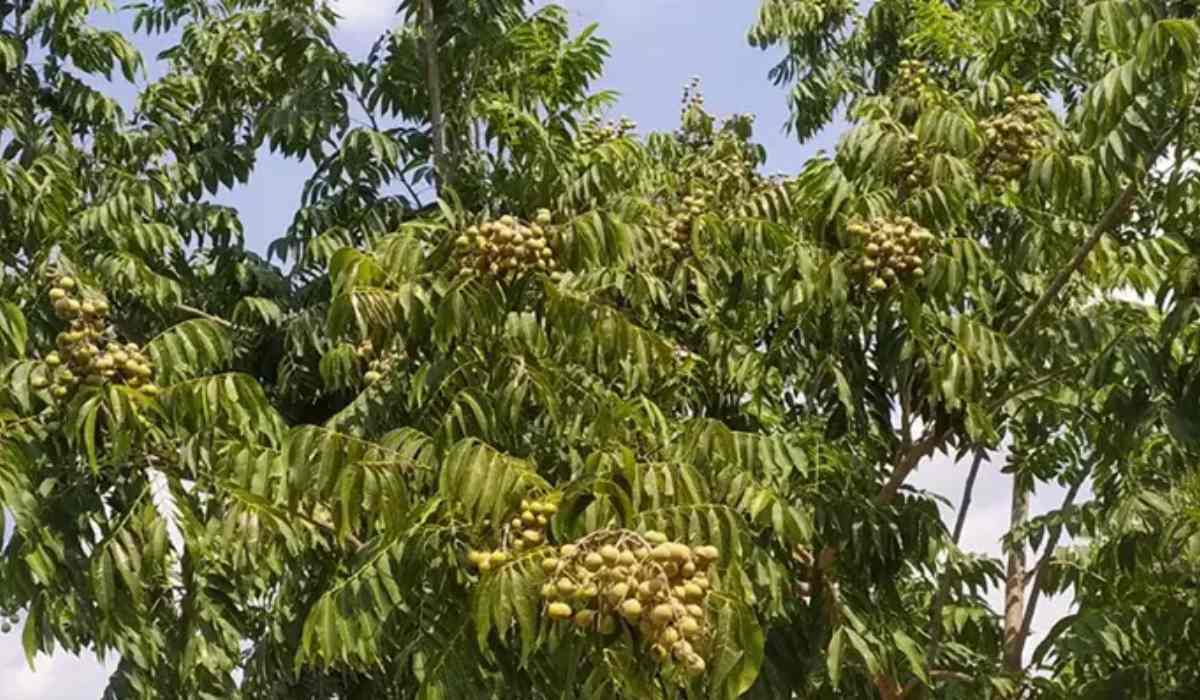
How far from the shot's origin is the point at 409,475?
150 inches

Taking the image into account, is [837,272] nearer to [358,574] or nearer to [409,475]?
[409,475]

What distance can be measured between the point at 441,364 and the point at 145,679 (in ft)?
5.44

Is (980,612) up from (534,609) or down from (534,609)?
up

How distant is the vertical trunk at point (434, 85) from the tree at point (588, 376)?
22 millimetres

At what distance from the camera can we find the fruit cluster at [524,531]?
3158 millimetres

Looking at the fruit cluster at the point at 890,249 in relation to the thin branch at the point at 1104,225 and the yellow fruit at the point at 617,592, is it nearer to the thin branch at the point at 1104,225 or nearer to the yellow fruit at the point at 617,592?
the thin branch at the point at 1104,225

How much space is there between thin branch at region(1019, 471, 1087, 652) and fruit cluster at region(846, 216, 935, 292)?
5.15 ft

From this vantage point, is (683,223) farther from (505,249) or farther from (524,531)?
(524,531)

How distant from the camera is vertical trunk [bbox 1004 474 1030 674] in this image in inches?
250

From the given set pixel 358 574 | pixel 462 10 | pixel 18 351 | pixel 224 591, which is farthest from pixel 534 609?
pixel 462 10

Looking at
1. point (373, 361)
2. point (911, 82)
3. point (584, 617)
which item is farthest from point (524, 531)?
point (911, 82)

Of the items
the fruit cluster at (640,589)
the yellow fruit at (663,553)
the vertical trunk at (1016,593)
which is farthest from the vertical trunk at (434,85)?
the yellow fruit at (663,553)

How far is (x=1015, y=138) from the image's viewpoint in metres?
4.75

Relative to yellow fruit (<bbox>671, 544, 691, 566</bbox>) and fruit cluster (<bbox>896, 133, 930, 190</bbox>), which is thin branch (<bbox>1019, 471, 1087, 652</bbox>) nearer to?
fruit cluster (<bbox>896, 133, 930, 190</bbox>)
